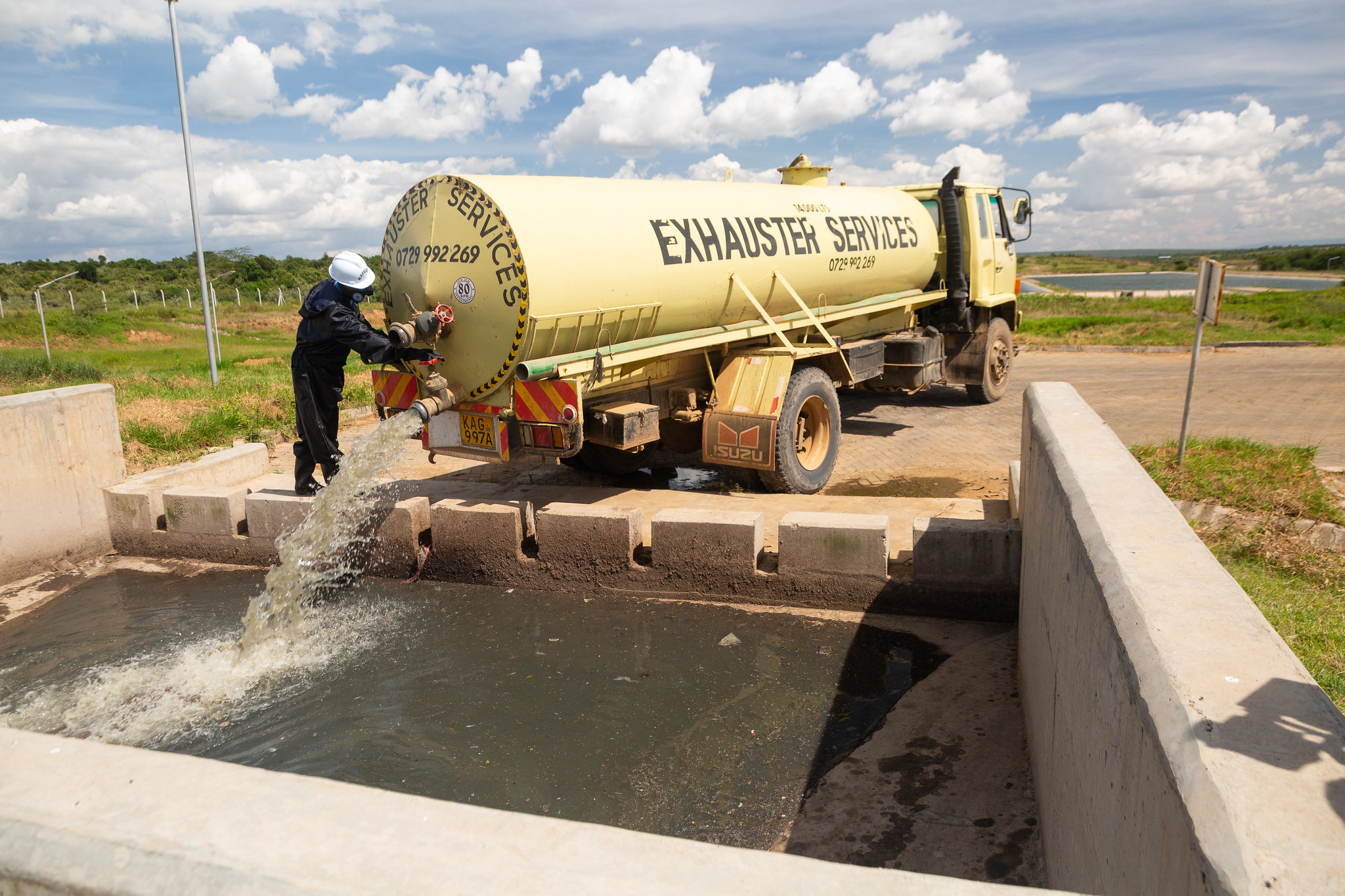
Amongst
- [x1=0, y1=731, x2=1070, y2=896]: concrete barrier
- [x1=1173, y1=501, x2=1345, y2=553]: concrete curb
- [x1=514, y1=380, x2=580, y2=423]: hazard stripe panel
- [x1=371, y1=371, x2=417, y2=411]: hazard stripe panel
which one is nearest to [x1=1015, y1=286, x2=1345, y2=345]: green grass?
[x1=1173, y1=501, x2=1345, y2=553]: concrete curb

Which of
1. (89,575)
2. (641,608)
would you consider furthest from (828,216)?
(89,575)

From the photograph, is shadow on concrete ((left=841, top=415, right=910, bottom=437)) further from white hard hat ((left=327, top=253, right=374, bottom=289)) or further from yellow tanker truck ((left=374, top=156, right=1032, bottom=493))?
white hard hat ((left=327, top=253, right=374, bottom=289))

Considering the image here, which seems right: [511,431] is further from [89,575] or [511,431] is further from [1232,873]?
[1232,873]

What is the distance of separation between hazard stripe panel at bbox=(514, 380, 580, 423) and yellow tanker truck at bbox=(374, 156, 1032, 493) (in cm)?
1

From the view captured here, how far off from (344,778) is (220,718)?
1173 millimetres

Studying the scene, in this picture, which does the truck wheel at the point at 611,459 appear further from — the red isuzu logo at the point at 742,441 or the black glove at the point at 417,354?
the black glove at the point at 417,354

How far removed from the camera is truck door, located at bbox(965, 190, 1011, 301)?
35.5 ft

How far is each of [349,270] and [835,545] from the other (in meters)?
4.36

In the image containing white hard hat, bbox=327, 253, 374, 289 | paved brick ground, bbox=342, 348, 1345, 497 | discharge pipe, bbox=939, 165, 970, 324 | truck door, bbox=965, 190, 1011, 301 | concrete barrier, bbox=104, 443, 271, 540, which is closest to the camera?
white hard hat, bbox=327, 253, 374, 289

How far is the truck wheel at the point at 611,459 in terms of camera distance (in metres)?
8.71

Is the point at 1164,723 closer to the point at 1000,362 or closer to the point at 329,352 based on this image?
the point at 329,352

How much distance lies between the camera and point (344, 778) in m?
3.96

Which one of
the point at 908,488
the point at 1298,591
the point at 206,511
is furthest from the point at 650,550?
the point at 1298,591

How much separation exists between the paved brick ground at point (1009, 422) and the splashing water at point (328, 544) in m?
2.21
